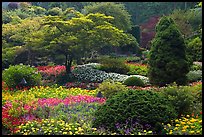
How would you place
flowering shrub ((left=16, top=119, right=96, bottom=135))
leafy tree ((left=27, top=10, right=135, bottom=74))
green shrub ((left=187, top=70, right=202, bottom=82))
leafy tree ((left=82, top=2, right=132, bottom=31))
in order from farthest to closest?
1. leafy tree ((left=82, top=2, right=132, bottom=31))
2. leafy tree ((left=27, top=10, right=135, bottom=74))
3. green shrub ((left=187, top=70, right=202, bottom=82))
4. flowering shrub ((left=16, top=119, right=96, bottom=135))

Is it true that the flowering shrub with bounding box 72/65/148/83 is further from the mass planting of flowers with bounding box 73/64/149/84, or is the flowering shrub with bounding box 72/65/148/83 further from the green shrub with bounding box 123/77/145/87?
the green shrub with bounding box 123/77/145/87

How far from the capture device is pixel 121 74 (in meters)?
19.6

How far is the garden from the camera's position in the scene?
7.54 meters

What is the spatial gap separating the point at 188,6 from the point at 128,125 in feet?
104

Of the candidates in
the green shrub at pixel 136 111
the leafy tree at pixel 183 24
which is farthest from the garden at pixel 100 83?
the leafy tree at pixel 183 24

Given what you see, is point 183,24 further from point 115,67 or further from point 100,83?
point 100,83

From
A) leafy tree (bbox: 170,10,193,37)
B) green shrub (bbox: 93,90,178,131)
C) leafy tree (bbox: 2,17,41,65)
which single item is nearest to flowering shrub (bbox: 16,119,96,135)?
green shrub (bbox: 93,90,178,131)

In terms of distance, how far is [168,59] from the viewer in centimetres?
1409

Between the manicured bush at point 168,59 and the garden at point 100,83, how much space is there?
0.04 m

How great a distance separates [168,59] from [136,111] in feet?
22.6

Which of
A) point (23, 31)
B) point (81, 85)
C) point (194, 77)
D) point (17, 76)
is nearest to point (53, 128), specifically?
point (17, 76)

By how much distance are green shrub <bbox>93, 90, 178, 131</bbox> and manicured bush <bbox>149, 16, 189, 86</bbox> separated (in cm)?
597

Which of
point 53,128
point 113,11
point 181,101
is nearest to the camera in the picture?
point 53,128

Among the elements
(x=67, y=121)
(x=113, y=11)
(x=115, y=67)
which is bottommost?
(x=115, y=67)
